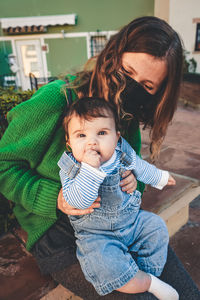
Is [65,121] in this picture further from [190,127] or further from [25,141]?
[190,127]

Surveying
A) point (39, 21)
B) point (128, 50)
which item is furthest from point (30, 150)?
point (39, 21)

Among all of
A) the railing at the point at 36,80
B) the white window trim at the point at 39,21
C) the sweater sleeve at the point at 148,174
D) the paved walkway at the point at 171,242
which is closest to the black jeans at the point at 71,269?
the paved walkway at the point at 171,242

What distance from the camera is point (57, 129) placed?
1.37 m

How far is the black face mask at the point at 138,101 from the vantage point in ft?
4.68

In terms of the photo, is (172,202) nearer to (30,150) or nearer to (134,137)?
(134,137)

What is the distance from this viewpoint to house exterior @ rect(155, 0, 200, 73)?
1052 centimetres

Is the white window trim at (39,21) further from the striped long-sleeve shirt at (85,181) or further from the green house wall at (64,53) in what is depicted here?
the striped long-sleeve shirt at (85,181)

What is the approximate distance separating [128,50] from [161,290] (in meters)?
1.24

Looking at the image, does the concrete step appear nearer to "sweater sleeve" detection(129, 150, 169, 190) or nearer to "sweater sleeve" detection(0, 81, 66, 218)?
"sweater sleeve" detection(129, 150, 169, 190)

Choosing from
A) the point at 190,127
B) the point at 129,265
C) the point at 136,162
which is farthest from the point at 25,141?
the point at 190,127

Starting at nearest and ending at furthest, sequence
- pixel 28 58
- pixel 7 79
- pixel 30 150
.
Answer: pixel 30 150
pixel 7 79
pixel 28 58

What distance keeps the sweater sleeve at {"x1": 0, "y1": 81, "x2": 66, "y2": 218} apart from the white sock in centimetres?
61

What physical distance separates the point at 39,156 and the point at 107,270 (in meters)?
0.68

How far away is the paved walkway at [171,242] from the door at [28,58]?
39.0 ft
